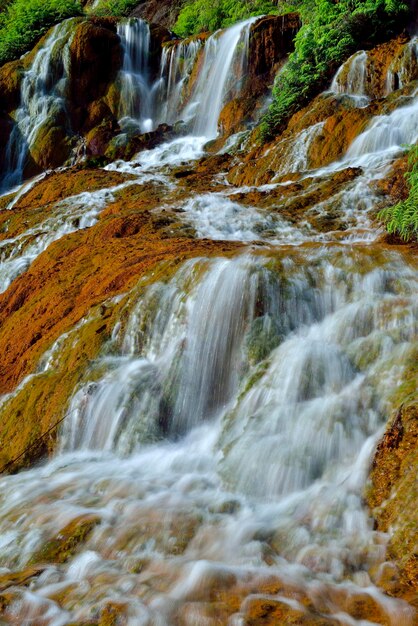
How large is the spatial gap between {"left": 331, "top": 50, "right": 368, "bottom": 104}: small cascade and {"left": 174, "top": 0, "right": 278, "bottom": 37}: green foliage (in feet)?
37.5

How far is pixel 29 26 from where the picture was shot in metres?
23.5

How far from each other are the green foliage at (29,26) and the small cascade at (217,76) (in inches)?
373

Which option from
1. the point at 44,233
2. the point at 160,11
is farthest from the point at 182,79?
the point at 44,233

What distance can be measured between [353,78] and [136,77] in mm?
11974

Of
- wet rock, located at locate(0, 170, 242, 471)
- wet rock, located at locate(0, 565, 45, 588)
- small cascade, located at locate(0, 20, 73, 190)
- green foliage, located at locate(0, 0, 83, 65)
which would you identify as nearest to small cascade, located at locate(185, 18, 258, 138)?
small cascade, located at locate(0, 20, 73, 190)

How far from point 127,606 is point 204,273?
3466mm

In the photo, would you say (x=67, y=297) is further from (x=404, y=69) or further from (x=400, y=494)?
(x=404, y=69)

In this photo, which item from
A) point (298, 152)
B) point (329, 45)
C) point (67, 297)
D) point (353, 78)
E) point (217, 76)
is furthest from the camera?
point (217, 76)

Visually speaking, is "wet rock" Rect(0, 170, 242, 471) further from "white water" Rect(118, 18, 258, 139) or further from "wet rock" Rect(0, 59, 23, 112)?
"wet rock" Rect(0, 59, 23, 112)

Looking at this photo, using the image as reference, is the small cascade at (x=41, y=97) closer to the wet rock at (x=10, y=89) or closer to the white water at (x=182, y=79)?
the wet rock at (x=10, y=89)

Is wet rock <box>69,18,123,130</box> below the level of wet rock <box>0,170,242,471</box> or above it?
above

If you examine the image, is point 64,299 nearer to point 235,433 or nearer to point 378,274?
point 235,433

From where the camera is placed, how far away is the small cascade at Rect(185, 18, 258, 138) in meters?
17.7

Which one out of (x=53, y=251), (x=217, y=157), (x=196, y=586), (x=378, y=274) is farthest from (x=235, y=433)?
(x=217, y=157)
